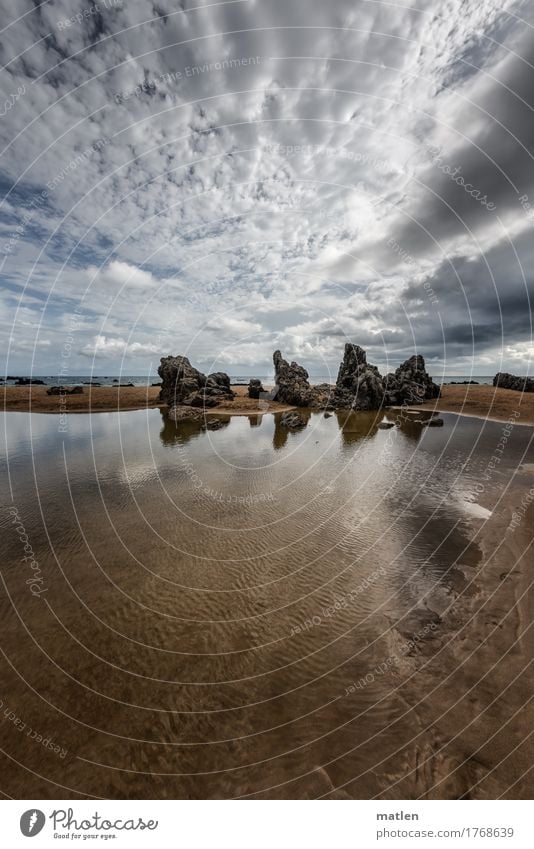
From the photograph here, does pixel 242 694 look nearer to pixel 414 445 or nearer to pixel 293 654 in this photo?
pixel 293 654

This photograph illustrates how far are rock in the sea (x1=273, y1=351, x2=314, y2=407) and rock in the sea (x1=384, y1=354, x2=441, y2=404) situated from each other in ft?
72.4

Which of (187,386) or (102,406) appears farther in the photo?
(187,386)

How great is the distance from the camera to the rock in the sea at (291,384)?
77688mm

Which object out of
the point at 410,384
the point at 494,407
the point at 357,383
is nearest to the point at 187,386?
the point at 357,383

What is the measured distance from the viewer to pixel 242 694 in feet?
26.5

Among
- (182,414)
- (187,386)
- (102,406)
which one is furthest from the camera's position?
(187,386)

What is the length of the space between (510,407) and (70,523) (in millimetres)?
77311

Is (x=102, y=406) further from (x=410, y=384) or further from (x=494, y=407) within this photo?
(x=494, y=407)

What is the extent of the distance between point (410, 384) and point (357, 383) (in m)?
18.8

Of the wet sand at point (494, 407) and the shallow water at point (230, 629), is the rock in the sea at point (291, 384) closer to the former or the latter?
the wet sand at point (494, 407)

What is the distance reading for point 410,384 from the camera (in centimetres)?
8325

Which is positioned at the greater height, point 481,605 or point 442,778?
point 481,605
